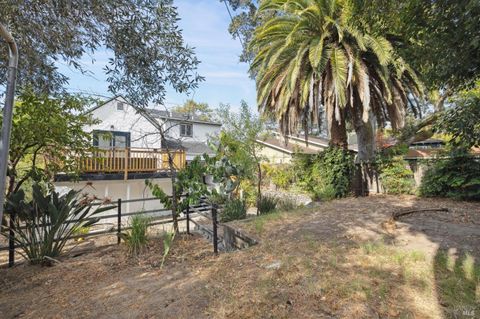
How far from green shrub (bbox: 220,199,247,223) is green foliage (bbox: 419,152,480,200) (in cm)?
533

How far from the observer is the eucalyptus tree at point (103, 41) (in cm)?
283

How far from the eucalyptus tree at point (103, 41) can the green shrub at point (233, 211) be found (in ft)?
13.0

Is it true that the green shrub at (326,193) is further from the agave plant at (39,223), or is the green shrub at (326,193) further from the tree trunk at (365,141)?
the agave plant at (39,223)

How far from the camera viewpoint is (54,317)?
102 inches

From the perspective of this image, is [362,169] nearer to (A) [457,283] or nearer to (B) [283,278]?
(A) [457,283]

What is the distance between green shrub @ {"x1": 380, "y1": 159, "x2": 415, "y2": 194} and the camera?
26.3 ft

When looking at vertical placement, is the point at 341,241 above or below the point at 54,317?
above

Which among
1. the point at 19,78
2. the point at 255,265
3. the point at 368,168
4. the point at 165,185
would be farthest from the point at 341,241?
the point at 165,185

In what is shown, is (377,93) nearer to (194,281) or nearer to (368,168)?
(368,168)

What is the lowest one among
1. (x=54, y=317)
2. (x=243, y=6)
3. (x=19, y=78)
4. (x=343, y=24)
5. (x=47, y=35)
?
(x=54, y=317)

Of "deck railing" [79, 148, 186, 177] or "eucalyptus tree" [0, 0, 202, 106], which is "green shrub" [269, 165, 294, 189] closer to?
"deck railing" [79, 148, 186, 177]

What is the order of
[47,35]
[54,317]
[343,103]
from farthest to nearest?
[343,103] < [47,35] < [54,317]

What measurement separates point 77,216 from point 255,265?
3.35 m

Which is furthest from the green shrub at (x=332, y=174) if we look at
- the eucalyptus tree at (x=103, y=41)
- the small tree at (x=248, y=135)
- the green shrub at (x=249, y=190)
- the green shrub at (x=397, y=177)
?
the eucalyptus tree at (x=103, y=41)
